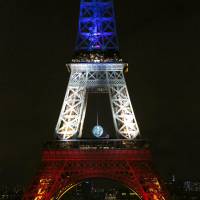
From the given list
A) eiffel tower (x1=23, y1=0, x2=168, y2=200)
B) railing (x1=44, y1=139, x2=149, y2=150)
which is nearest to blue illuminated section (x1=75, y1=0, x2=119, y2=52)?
eiffel tower (x1=23, y1=0, x2=168, y2=200)

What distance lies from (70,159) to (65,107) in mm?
4386

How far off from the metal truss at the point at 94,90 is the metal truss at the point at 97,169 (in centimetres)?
170

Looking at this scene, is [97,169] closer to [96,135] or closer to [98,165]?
[98,165]

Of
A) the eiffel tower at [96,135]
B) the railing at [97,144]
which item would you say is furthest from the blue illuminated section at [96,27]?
the railing at [97,144]

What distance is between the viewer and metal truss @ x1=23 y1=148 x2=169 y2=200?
131ft

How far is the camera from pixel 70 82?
42906mm

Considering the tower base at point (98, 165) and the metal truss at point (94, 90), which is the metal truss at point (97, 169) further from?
the metal truss at point (94, 90)

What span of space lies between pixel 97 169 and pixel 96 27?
1178 centimetres

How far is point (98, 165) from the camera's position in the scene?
41062 millimetres

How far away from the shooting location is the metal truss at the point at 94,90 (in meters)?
41.4

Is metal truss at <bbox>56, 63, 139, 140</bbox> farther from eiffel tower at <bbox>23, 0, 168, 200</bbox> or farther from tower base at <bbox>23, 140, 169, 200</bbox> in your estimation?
tower base at <bbox>23, 140, 169, 200</bbox>

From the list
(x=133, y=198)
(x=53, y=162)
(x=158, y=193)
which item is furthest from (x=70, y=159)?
(x=133, y=198)

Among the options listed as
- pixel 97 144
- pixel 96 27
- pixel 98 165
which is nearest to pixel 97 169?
pixel 98 165

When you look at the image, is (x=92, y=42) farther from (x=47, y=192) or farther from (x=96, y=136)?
(x=47, y=192)
